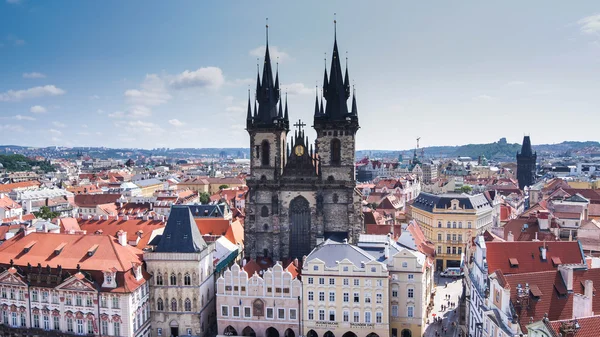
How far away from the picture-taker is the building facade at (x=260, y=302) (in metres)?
62.7

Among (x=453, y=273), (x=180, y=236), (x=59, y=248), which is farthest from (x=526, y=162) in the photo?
(x=59, y=248)

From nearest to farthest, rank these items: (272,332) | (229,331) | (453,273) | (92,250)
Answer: (92,250)
(229,331)
(272,332)
(453,273)

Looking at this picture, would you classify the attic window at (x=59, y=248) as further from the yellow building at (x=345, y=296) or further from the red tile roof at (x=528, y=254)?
the red tile roof at (x=528, y=254)

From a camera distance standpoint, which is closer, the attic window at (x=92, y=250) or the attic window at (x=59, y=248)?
the attic window at (x=92, y=250)

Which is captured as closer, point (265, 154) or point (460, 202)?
point (265, 154)

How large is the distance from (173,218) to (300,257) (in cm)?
2324

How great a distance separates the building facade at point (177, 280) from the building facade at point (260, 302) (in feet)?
11.2

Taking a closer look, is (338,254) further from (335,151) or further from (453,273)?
(453,273)

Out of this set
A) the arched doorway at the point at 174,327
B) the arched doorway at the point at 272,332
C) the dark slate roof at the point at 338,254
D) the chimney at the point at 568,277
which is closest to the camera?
the chimney at the point at 568,277

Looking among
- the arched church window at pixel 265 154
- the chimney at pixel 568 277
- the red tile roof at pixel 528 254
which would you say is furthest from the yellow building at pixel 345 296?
the arched church window at pixel 265 154

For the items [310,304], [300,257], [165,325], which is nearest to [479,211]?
[300,257]

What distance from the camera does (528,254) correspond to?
54906 mm

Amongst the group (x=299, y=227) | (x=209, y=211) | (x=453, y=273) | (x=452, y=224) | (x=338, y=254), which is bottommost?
(x=453, y=273)

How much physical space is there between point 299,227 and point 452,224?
39.9 metres
